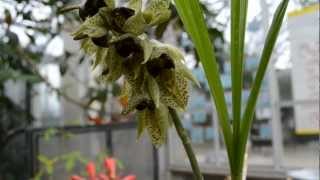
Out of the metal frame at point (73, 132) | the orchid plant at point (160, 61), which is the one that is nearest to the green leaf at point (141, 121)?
the orchid plant at point (160, 61)

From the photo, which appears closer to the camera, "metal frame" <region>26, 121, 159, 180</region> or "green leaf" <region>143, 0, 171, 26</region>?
"green leaf" <region>143, 0, 171, 26</region>

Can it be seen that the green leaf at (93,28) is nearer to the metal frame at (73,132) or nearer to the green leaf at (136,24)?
the green leaf at (136,24)

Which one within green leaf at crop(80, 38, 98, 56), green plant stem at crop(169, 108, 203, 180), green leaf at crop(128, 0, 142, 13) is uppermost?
green leaf at crop(128, 0, 142, 13)

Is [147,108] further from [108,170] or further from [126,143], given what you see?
[126,143]

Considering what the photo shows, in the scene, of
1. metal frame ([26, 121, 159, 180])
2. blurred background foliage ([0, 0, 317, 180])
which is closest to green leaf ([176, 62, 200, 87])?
blurred background foliage ([0, 0, 317, 180])

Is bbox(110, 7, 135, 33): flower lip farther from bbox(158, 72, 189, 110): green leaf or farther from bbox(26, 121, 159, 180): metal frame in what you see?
bbox(26, 121, 159, 180): metal frame

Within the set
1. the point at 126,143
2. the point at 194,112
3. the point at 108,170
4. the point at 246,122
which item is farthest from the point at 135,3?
the point at 194,112

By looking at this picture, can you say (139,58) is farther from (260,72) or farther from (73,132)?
(73,132)
